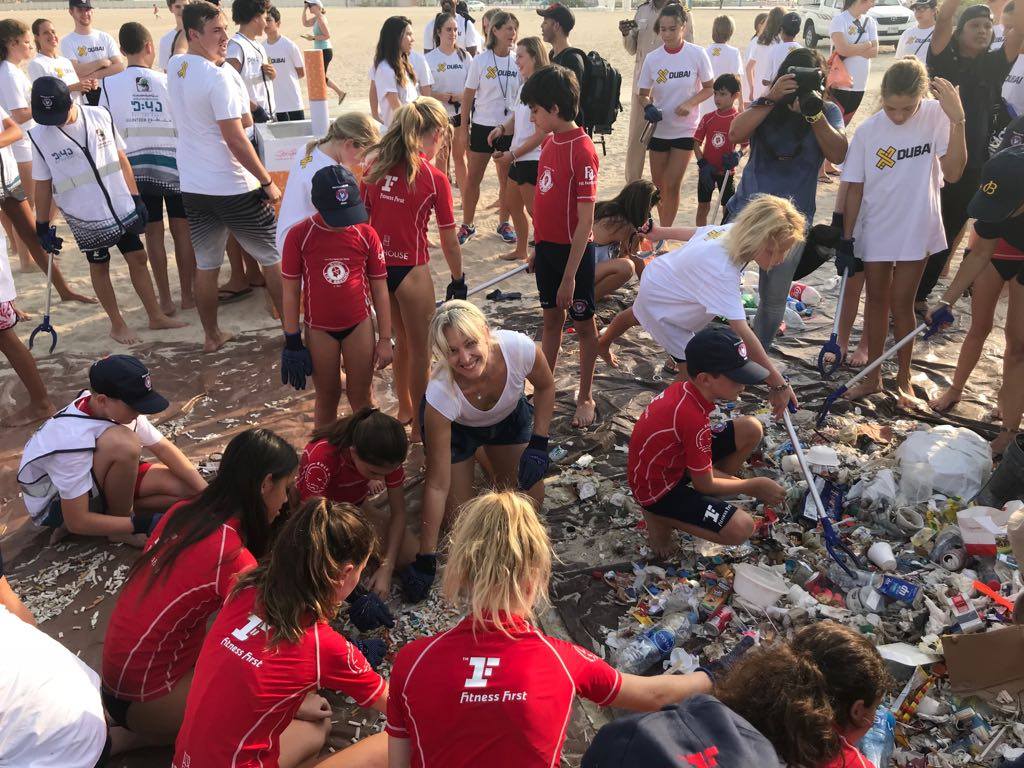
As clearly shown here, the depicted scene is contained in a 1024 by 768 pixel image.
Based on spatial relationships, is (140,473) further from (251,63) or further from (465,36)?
(465,36)

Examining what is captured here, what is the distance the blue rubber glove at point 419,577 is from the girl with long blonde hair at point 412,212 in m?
1.20

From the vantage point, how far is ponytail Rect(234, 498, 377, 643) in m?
2.22

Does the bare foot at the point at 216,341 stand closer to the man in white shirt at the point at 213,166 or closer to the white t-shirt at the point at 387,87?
the man in white shirt at the point at 213,166

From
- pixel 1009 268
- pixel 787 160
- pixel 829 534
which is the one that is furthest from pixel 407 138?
pixel 1009 268

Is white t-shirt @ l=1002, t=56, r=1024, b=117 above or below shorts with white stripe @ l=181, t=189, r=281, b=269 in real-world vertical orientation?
above

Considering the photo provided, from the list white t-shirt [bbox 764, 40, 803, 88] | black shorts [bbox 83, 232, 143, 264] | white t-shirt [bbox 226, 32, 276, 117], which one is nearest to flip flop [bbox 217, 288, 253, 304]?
black shorts [bbox 83, 232, 143, 264]

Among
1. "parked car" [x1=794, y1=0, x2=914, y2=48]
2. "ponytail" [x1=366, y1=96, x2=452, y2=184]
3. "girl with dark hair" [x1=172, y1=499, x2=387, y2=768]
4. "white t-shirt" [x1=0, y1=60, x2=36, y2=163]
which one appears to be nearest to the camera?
"girl with dark hair" [x1=172, y1=499, x2=387, y2=768]

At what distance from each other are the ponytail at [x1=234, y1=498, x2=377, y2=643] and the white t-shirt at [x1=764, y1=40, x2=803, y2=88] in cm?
833

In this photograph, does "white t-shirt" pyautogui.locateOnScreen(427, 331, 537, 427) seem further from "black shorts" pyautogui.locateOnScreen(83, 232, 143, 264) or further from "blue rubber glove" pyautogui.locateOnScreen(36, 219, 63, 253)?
"blue rubber glove" pyautogui.locateOnScreen(36, 219, 63, 253)

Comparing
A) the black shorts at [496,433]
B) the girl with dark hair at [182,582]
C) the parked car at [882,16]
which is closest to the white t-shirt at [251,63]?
the black shorts at [496,433]

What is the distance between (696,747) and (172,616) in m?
1.86

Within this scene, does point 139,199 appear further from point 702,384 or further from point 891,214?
point 891,214

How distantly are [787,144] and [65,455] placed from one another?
4461 mm

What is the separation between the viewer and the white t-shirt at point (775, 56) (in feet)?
29.5
